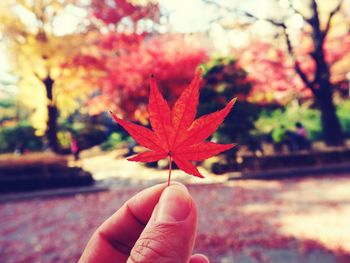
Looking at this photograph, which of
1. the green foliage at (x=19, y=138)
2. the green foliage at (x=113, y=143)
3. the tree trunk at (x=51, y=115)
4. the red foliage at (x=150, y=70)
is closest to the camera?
the red foliage at (x=150, y=70)

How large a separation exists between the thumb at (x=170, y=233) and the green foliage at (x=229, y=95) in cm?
999

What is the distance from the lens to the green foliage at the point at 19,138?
924 inches

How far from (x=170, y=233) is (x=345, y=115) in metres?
19.7

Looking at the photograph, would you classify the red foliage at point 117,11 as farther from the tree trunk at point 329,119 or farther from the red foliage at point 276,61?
the tree trunk at point 329,119

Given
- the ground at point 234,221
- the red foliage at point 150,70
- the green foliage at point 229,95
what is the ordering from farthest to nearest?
the red foliage at point 150,70 → the green foliage at point 229,95 → the ground at point 234,221

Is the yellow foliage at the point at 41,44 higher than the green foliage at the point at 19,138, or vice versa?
the yellow foliage at the point at 41,44

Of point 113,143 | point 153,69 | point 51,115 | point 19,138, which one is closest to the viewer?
point 153,69

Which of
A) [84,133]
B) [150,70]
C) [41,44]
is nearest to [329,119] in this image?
[150,70]

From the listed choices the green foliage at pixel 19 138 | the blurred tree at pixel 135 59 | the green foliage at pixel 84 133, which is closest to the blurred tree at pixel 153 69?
the blurred tree at pixel 135 59

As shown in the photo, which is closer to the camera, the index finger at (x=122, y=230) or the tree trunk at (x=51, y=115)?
the index finger at (x=122, y=230)

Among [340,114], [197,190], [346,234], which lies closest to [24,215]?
[197,190]

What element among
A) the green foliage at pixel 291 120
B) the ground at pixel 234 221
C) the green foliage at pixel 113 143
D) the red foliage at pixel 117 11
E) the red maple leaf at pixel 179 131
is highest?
the red foliage at pixel 117 11

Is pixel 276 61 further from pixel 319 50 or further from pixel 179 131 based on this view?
pixel 179 131

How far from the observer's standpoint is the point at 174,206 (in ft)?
3.92
